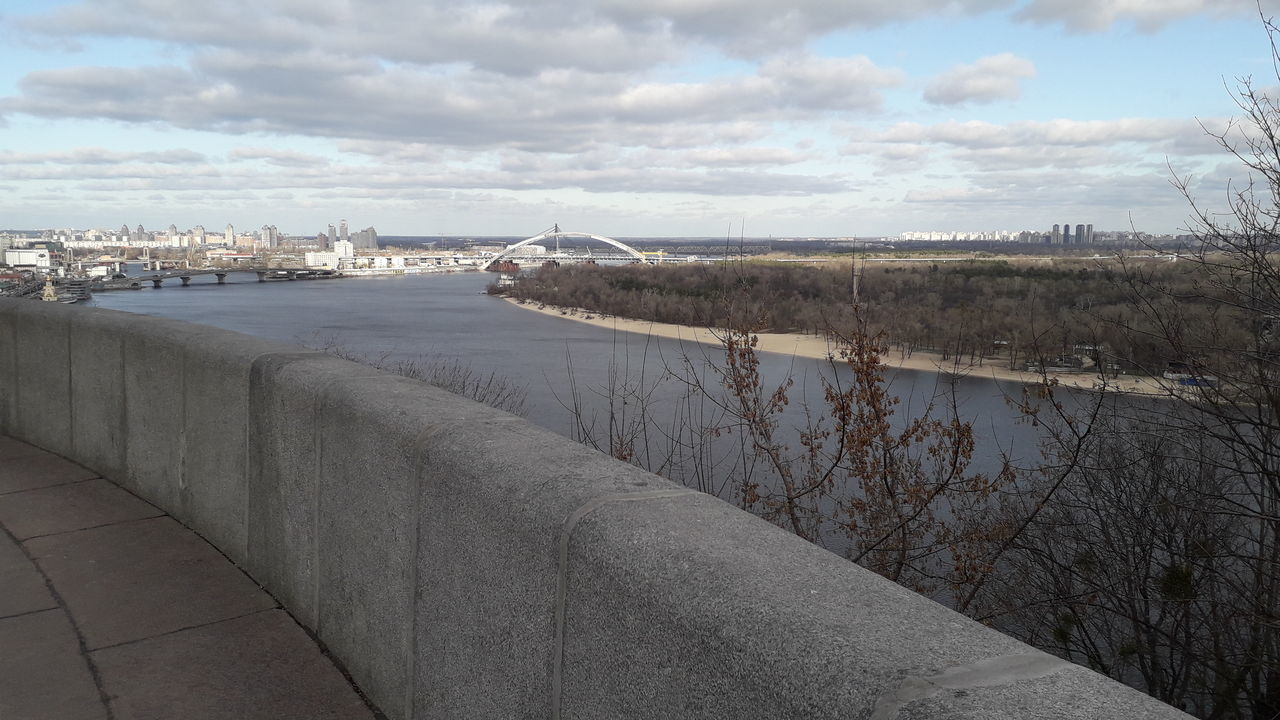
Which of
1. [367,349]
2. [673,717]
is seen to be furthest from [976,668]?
[367,349]

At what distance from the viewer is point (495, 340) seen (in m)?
41.9

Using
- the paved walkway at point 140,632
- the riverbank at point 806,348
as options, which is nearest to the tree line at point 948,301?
the riverbank at point 806,348

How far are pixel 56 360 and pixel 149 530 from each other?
4.90ft

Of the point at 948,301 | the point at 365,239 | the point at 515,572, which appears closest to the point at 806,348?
the point at 948,301

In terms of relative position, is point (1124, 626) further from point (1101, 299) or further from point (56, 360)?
point (1101, 299)

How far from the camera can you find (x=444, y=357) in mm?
32875

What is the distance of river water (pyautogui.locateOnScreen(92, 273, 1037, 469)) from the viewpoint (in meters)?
19.6

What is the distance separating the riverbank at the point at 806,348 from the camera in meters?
11.0

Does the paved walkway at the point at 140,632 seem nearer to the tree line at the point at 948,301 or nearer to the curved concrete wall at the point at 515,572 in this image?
the curved concrete wall at the point at 515,572

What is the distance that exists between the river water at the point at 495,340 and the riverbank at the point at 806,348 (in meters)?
0.44

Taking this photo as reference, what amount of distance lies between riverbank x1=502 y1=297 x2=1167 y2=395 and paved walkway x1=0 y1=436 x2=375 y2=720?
6.34 metres

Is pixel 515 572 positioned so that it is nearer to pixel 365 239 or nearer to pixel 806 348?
pixel 806 348

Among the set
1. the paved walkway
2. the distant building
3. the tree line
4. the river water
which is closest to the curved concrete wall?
the paved walkway

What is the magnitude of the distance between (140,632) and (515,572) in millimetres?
1511
